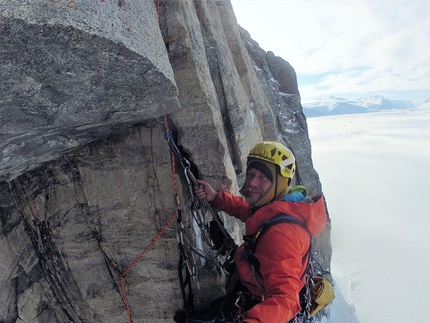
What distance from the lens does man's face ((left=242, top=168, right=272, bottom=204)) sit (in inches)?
126

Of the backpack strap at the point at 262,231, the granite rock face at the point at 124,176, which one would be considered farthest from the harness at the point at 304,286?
the granite rock face at the point at 124,176

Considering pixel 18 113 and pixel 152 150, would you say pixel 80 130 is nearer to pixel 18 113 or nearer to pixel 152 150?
pixel 18 113

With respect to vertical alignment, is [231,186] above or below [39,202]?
below

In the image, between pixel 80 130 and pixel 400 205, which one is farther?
pixel 400 205

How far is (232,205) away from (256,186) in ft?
2.44

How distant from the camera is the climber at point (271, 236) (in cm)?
219

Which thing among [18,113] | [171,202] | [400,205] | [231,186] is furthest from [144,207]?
[400,205]

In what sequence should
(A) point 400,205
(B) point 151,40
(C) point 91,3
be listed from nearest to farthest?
(C) point 91,3 < (B) point 151,40 < (A) point 400,205

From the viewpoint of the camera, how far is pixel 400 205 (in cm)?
4656

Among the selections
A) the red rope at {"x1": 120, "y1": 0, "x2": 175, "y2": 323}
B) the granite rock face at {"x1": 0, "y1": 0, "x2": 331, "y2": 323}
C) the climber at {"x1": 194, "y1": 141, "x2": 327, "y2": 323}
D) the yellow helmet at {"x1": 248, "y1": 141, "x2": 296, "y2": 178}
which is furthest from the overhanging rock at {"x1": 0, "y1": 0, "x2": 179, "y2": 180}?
the climber at {"x1": 194, "y1": 141, "x2": 327, "y2": 323}

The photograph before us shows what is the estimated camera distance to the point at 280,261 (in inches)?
91.0

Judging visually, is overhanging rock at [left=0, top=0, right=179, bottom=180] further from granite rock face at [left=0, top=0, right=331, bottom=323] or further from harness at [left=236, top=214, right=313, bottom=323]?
harness at [left=236, top=214, right=313, bottom=323]

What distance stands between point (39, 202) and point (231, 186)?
2.80 meters

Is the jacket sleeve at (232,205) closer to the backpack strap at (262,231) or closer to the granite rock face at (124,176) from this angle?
the granite rock face at (124,176)
